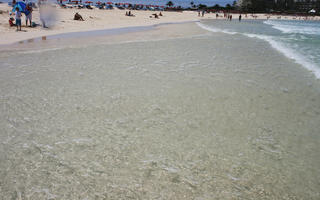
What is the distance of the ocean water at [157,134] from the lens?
2951 millimetres

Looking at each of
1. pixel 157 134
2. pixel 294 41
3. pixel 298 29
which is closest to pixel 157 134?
pixel 157 134

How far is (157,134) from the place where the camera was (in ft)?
13.6

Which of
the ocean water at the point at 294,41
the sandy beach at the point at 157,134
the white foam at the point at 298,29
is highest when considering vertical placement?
the white foam at the point at 298,29

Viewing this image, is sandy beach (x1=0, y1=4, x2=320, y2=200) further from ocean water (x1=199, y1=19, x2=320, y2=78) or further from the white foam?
the white foam

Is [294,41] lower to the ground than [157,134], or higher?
higher

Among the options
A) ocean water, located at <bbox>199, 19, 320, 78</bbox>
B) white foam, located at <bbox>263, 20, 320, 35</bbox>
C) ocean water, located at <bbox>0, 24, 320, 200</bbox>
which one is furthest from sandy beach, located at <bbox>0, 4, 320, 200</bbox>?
white foam, located at <bbox>263, 20, 320, 35</bbox>

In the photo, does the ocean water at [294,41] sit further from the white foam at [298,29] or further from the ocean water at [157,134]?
the ocean water at [157,134]

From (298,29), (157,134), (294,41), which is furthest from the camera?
(298,29)

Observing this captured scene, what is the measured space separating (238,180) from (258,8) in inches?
4998

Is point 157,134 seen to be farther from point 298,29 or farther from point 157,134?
point 298,29

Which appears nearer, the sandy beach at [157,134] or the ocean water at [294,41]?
the sandy beach at [157,134]

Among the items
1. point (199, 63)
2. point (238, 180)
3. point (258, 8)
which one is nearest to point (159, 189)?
point (238, 180)

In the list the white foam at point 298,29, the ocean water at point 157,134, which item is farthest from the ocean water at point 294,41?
the ocean water at point 157,134

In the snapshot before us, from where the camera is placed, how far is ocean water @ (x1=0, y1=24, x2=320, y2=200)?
9.68 feet
